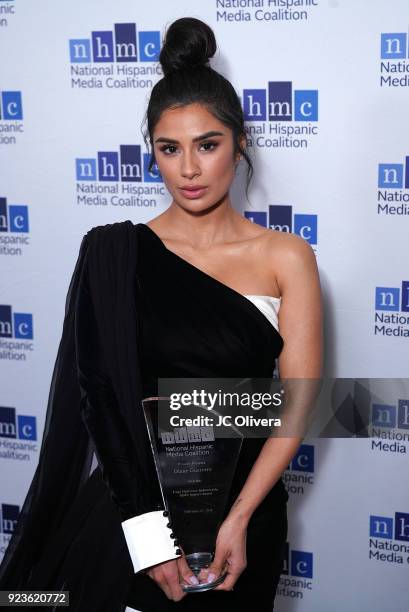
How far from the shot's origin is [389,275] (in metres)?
2.03

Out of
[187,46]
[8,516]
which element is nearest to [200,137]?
[187,46]

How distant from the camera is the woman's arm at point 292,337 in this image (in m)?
1.47

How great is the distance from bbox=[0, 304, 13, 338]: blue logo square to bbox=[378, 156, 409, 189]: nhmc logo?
3.81 ft

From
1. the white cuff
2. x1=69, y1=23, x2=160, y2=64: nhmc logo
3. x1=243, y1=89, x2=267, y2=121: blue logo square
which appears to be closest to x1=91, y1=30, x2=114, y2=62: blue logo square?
x1=69, y1=23, x2=160, y2=64: nhmc logo

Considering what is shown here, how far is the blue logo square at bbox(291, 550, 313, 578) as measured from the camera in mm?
2258

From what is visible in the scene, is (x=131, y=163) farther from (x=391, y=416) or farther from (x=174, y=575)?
(x=174, y=575)

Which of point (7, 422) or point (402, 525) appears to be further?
point (7, 422)

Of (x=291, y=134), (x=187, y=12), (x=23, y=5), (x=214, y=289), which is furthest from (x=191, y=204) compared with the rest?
(x=23, y=5)

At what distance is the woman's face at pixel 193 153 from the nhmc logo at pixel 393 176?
0.58m

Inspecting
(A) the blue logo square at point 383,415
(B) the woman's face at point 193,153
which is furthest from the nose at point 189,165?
(A) the blue logo square at point 383,415

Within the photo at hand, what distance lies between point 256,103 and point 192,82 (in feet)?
1.78

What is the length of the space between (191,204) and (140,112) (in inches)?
27.6

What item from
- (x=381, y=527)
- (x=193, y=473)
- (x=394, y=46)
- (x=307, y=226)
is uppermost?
(x=394, y=46)

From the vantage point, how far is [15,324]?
2402mm
